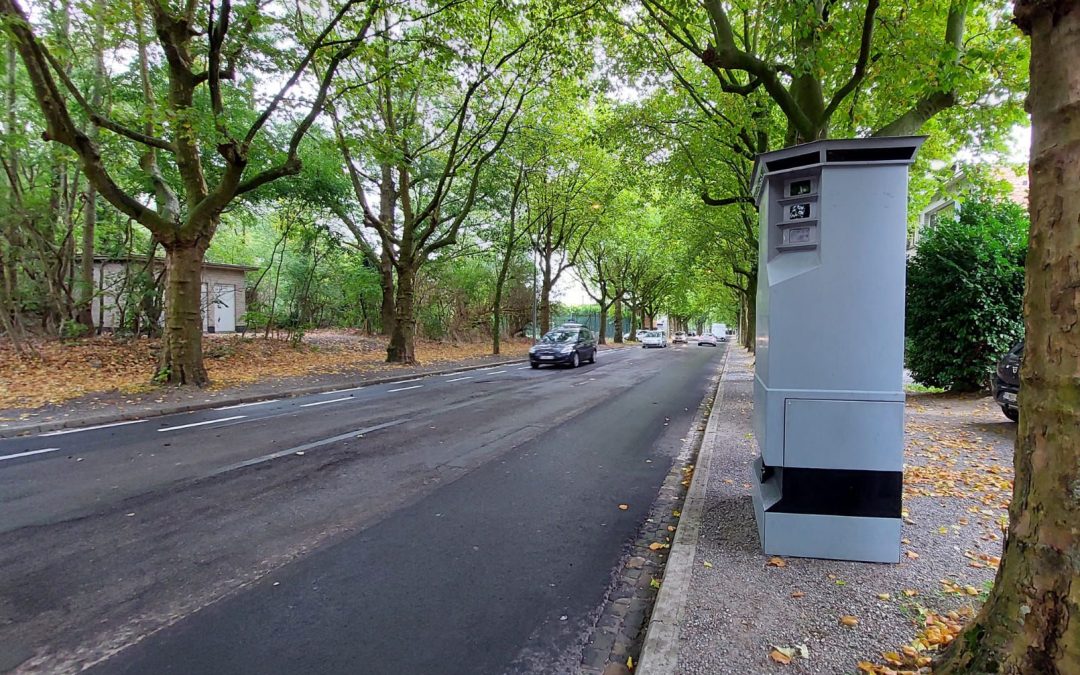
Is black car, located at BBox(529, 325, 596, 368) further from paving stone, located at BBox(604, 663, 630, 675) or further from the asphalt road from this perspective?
paving stone, located at BBox(604, 663, 630, 675)

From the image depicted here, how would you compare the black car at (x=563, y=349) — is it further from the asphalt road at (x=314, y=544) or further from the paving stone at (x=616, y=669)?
the paving stone at (x=616, y=669)

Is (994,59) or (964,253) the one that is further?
(964,253)

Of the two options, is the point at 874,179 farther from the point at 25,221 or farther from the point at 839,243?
the point at 25,221

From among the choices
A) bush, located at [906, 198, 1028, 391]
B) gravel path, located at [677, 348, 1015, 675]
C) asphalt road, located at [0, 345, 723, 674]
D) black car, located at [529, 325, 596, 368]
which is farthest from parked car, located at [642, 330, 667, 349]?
gravel path, located at [677, 348, 1015, 675]

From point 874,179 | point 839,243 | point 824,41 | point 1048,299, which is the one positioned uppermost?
point 824,41

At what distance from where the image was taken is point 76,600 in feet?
10.5

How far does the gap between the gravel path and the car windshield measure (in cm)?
1525

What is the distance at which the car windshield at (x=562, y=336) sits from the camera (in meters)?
20.8

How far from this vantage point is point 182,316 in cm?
1176

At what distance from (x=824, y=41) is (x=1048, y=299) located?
21.1ft

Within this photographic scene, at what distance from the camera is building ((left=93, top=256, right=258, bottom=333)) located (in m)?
17.4

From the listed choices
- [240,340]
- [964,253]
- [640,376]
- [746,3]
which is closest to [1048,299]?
[746,3]

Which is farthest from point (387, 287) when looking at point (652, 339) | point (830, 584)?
point (652, 339)

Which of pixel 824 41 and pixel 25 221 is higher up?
pixel 824 41
